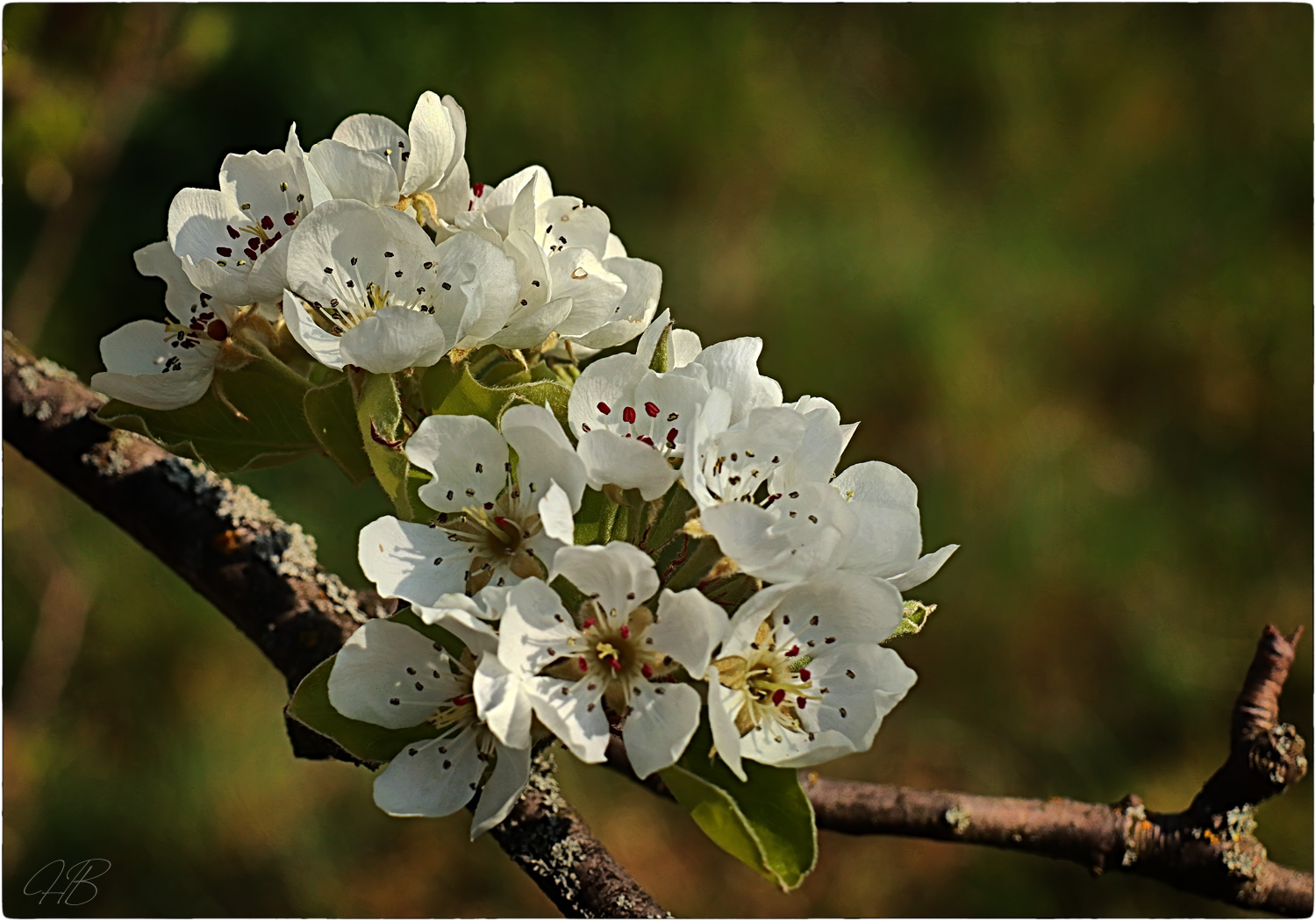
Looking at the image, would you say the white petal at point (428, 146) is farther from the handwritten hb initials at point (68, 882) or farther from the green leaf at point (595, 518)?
the handwritten hb initials at point (68, 882)

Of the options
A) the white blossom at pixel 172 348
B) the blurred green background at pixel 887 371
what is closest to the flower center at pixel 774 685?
the white blossom at pixel 172 348

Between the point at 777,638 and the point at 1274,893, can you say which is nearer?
the point at 777,638

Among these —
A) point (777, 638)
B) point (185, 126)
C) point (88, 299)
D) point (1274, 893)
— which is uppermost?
point (777, 638)

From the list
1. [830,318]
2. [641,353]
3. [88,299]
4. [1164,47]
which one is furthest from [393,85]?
[641,353]

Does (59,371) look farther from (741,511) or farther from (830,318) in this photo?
(830,318)

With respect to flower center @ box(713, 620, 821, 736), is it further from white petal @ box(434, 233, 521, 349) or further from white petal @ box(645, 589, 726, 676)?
white petal @ box(434, 233, 521, 349)

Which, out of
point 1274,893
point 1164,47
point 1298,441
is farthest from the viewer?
point 1164,47

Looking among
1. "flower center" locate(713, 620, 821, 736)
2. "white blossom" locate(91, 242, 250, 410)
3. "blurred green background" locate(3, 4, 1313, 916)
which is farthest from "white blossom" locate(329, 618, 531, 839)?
"blurred green background" locate(3, 4, 1313, 916)
